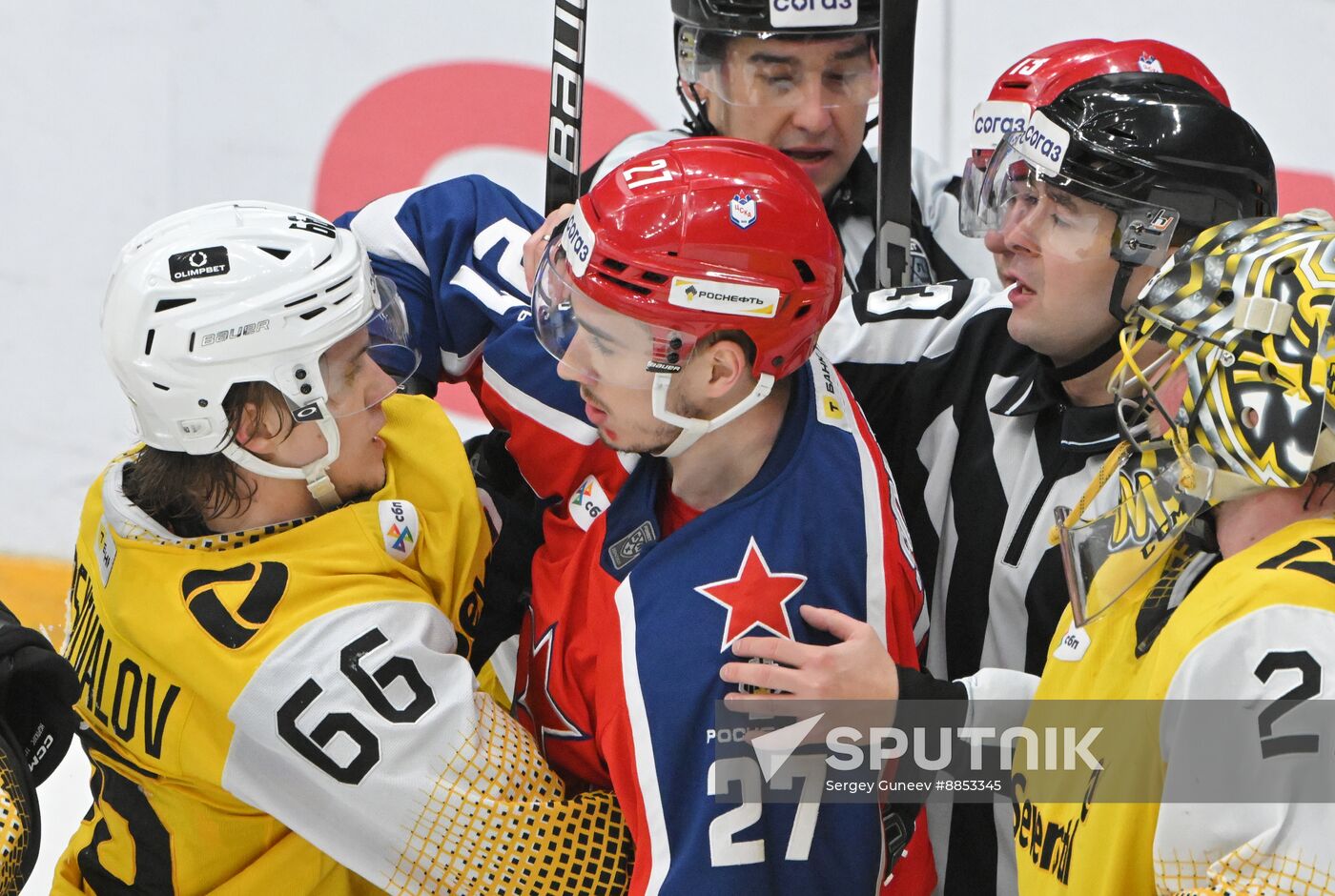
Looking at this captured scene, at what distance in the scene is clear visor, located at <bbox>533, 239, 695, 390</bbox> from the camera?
1.79 m

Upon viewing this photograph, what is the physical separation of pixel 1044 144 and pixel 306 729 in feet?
3.92

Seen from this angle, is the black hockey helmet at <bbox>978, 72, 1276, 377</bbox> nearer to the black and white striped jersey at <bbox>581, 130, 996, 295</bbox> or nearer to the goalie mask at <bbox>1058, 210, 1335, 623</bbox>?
the goalie mask at <bbox>1058, 210, 1335, 623</bbox>

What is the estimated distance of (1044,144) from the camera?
1.92m

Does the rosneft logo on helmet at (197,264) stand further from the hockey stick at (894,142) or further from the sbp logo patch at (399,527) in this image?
the hockey stick at (894,142)

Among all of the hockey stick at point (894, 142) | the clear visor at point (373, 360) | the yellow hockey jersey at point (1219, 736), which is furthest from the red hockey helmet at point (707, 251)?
the hockey stick at point (894, 142)

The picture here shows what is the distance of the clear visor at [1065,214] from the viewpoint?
A: 1875mm

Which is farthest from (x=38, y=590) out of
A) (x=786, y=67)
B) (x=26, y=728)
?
(x=786, y=67)

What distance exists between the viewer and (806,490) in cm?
182

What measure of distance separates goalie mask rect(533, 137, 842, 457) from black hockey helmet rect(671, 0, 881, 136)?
74cm

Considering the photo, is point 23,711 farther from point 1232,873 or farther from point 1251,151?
point 1251,151

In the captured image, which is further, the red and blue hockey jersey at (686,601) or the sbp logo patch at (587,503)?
the sbp logo patch at (587,503)

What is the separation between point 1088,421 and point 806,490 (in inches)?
16.5

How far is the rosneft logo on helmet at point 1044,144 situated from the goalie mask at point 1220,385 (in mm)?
374

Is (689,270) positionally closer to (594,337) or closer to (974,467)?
(594,337)
